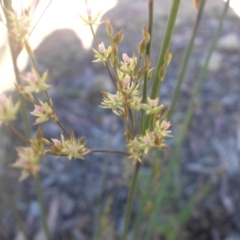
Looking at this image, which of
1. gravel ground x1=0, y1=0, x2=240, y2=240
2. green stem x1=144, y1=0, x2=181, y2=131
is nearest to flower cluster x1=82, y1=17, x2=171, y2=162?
green stem x1=144, y1=0, x2=181, y2=131

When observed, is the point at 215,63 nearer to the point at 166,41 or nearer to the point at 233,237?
the point at 233,237

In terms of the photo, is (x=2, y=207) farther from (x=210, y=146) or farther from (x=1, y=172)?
(x=210, y=146)

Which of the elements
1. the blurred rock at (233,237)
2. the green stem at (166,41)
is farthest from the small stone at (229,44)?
the green stem at (166,41)

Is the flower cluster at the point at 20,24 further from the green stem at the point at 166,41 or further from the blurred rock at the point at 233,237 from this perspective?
the blurred rock at the point at 233,237

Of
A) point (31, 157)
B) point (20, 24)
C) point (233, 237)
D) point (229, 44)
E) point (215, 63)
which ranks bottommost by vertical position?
point (233, 237)

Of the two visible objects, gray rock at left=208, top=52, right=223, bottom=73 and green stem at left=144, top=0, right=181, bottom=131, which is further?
gray rock at left=208, top=52, right=223, bottom=73

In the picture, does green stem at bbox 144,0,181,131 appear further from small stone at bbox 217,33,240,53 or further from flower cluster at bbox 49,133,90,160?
small stone at bbox 217,33,240,53

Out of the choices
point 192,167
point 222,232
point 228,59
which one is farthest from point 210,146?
point 228,59

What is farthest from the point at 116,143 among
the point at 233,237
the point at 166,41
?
the point at 166,41

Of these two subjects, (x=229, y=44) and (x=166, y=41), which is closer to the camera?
(x=166, y=41)
